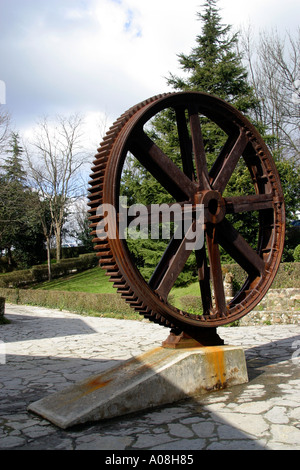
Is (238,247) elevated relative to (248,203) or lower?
lower

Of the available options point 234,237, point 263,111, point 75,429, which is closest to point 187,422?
point 75,429

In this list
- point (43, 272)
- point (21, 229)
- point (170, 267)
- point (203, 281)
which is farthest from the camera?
point (21, 229)

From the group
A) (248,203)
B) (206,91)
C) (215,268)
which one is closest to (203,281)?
(215,268)

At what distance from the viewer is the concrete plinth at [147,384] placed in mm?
3561

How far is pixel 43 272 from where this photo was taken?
25375 mm

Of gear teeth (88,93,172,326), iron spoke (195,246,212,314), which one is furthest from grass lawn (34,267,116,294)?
gear teeth (88,93,172,326)

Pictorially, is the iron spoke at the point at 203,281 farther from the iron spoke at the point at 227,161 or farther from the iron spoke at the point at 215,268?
the iron spoke at the point at 227,161

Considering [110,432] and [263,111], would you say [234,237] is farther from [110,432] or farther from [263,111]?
[263,111]

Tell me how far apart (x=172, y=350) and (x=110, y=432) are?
1236 millimetres

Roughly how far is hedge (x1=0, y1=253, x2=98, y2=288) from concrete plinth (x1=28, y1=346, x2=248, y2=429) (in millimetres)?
19574

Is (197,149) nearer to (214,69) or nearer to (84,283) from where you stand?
(214,69)

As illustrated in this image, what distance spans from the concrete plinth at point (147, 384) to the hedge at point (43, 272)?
64.2ft

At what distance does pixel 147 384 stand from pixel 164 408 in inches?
11.0

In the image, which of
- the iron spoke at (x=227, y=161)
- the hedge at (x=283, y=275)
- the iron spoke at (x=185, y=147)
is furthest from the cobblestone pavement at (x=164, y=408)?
the hedge at (x=283, y=275)
